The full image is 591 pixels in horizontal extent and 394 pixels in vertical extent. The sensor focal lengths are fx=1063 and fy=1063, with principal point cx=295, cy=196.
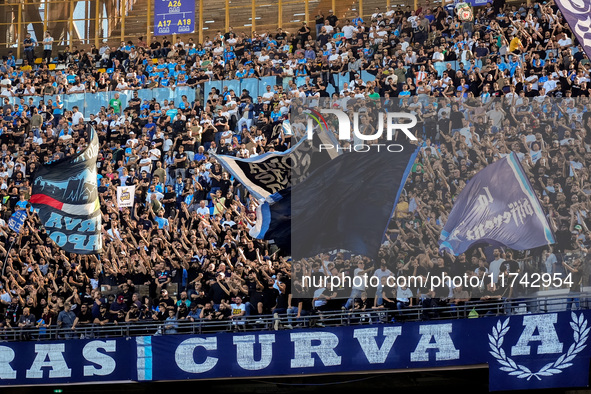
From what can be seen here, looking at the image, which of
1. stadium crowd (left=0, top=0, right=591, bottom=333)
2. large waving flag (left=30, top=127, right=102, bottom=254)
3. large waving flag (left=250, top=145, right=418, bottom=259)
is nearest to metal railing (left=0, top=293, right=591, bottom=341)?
stadium crowd (left=0, top=0, right=591, bottom=333)

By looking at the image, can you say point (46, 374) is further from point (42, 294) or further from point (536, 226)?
point (536, 226)

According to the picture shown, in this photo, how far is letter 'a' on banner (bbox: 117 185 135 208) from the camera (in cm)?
2489

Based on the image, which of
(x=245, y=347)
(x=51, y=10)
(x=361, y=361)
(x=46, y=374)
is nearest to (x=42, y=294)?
(x=46, y=374)

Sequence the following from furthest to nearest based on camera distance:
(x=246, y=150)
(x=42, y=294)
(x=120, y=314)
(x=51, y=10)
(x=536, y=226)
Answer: (x=51, y=10) < (x=246, y=150) < (x=42, y=294) < (x=120, y=314) < (x=536, y=226)

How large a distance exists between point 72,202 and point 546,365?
9137 mm

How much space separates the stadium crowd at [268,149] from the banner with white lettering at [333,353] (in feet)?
1.66

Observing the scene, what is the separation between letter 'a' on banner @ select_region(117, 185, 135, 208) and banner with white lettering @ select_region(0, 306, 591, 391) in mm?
4407

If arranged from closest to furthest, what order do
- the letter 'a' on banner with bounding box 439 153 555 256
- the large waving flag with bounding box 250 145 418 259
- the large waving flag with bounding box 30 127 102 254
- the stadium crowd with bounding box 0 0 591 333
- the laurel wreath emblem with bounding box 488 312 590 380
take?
the letter 'a' on banner with bounding box 439 153 555 256
the large waving flag with bounding box 250 145 418 259
the laurel wreath emblem with bounding box 488 312 590 380
the stadium crowd with bounding box 0 0 591 333
the large waving flag with bounding box 30 127 102 254

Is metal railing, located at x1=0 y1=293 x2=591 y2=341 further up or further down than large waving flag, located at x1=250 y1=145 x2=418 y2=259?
further down

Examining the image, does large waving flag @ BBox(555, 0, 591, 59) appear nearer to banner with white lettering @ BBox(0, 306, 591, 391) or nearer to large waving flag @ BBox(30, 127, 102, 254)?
banner with white lettering @ BBox(0, 306, 591, 391)

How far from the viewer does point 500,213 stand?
1739cm

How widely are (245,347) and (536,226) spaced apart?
5963mm

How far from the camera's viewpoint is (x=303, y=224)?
17688 mm

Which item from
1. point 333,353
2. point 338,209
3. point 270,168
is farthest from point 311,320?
point 270,168
